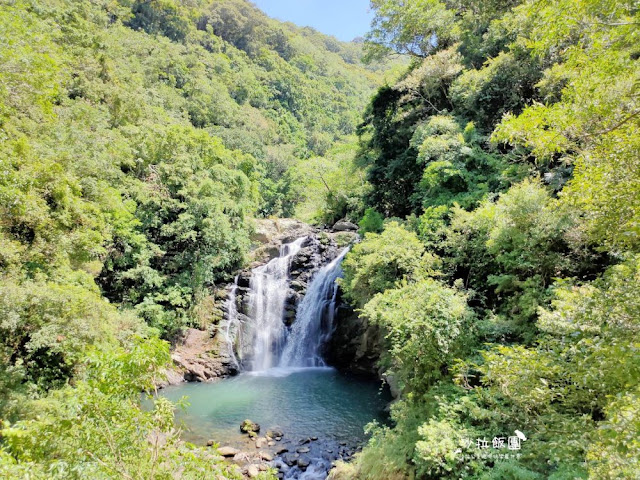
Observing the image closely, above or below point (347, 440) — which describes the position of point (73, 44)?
above

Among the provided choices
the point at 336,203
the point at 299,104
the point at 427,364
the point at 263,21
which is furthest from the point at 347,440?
the point at 263,21

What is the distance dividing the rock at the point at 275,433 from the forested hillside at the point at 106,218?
5.06 metres

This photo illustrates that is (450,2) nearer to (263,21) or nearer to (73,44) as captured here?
(73,44)

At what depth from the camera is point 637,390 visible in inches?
105

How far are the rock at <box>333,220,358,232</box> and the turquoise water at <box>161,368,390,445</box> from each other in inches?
368

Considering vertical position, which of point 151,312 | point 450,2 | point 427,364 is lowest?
point 151,312

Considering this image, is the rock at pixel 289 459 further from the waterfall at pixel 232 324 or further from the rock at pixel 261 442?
the waterfall at pixel 232 324

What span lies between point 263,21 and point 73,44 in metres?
48.4

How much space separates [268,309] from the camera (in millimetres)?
19688

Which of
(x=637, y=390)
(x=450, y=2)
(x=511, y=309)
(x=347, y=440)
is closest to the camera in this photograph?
(x=637, y=390)

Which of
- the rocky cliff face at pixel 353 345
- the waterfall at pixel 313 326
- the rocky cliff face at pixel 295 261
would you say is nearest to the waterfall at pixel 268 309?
the rocky cliff face at pixel 295 261

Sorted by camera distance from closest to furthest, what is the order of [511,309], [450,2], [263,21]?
[511,309] → [450,2] → [263,21]

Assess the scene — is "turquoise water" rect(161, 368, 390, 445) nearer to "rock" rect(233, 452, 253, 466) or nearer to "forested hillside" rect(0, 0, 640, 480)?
"rock" rect(233, 452, 253, 466)

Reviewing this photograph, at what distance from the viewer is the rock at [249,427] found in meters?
10.5
